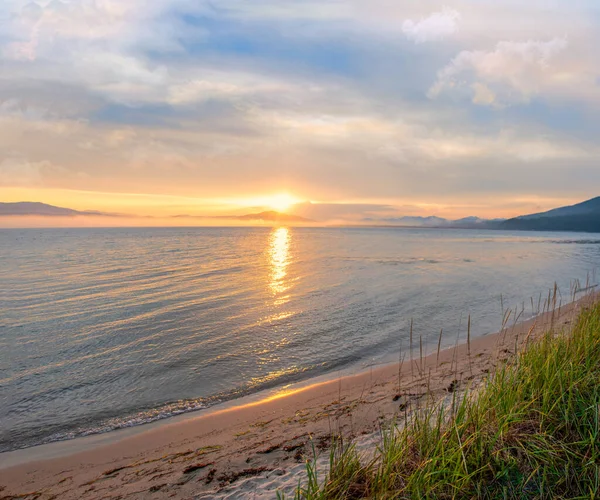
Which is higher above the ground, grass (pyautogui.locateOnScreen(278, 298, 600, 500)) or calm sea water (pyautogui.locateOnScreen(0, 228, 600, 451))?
grass (pyautogui.locateOnScreen(278, 298, 600, 500))

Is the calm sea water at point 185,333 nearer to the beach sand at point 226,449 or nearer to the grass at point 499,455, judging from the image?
the beach sand at point 226,449

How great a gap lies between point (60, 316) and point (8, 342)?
3.53m

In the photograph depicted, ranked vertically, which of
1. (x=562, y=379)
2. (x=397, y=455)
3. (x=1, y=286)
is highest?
(x=562, y=379)

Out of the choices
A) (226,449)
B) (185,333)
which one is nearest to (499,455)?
(226,449)

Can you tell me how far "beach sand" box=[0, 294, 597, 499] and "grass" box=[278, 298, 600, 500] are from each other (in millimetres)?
465

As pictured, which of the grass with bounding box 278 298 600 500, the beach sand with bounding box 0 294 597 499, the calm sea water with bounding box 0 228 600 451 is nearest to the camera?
the grass with bounding box 278 298 600 500

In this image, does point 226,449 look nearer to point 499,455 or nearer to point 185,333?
point 499,455

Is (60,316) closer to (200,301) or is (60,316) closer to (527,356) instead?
(200,301)

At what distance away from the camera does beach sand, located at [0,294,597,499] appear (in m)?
5.16

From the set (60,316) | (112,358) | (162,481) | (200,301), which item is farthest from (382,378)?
(60,316)

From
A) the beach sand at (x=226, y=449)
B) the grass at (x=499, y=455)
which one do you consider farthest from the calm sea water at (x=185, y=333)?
the grass at (x=499, y=455)

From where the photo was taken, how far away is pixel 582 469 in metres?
3.78

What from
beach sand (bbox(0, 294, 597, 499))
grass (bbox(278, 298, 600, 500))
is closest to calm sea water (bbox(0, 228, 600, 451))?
beach sand (bbox(0, 294, 597, 499))

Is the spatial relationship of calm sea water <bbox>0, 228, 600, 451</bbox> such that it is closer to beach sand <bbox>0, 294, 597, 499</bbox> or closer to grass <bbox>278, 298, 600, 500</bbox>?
beach sand <bbox>0, 294, 597, 499</bbox>
